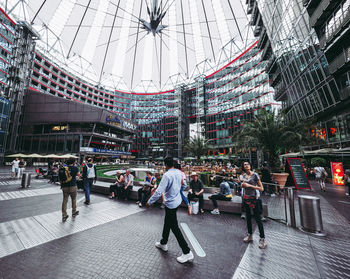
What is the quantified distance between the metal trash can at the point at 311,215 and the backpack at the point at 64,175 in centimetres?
704

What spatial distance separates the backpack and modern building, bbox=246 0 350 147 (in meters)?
14.9

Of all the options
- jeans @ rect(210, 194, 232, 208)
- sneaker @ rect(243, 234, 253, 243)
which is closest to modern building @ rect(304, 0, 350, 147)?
jeans @ rect(210, 194, 232, 208)

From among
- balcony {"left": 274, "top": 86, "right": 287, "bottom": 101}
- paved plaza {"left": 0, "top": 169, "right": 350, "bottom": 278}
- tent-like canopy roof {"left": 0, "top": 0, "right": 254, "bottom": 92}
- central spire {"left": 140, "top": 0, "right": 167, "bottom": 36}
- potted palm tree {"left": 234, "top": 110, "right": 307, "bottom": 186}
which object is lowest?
paved plaza {"left": 0, "top": 169, "right": 350, "bottom": 278}

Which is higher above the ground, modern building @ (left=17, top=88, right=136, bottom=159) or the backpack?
modern building @ (left=17, top=88, right=136, bottom=159)

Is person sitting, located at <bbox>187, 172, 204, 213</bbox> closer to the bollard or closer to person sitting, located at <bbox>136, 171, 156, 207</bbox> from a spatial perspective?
person sitting, located at <bbox>136, 171, 156, 207</bbox>

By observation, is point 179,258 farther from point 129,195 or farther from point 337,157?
point 337,157

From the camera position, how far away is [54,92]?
180 ft

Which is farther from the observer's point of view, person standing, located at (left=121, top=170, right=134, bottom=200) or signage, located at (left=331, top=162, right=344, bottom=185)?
signage, located at (left=331, top=162, right=344, bottom=185)

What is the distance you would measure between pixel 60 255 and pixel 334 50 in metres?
23.2

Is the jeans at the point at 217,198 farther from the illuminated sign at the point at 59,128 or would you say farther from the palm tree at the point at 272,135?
the illuminated sign at the point at 59,128

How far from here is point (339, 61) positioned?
46.1 ft

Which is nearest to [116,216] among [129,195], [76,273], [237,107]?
[129,195]

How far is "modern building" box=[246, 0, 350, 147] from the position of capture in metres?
15.1

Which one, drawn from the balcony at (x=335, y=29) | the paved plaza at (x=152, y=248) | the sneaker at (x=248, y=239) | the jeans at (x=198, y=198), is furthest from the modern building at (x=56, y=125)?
the balcony at (x=335, y=29)
